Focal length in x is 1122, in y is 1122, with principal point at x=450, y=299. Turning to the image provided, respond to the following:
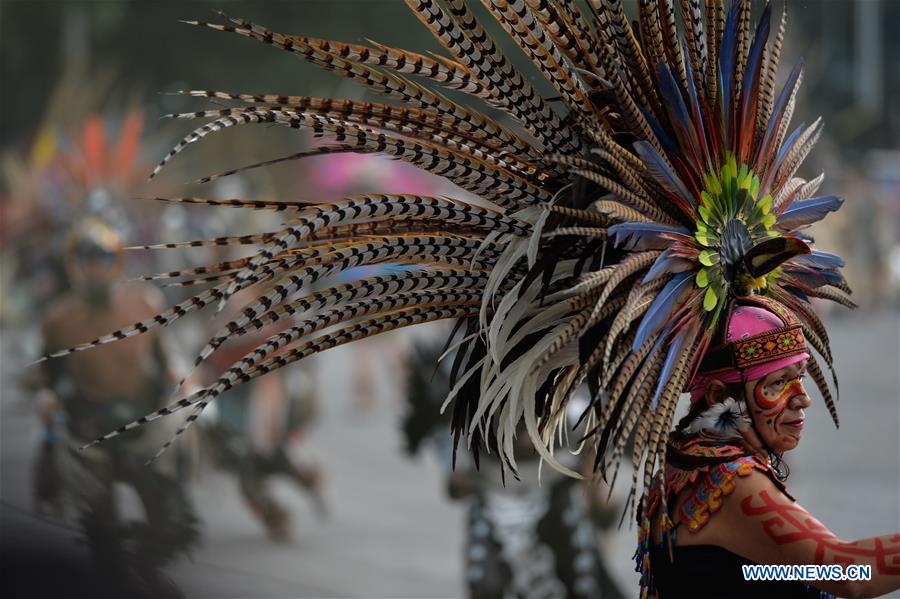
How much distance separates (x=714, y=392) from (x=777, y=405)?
0.35 ft

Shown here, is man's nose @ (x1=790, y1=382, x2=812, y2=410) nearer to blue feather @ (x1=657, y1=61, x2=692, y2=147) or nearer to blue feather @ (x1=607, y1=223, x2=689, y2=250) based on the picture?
blue feather @ (x1=607, y1=223, x2=689, y2=250)

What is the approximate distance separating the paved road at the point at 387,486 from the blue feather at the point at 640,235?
4.00 m

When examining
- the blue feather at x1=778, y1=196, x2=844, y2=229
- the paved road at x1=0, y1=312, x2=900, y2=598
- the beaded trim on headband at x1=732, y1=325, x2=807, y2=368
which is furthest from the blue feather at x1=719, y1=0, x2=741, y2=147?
the paved road at x1=0, y1=312, x2=900, y2=598

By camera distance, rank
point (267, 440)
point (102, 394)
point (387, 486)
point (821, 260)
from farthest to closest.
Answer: point (387, 486) → point (267, 440) → point (102, 394) → point (821, 260)

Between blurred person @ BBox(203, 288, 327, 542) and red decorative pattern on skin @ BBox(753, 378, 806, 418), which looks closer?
red decorative pattern on skin @ BBox(753, 378, 806, 418)

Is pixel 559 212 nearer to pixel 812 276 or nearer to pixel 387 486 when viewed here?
pixel 812 276

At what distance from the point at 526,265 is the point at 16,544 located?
8.62 ft

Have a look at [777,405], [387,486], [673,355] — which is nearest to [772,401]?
[777,405]

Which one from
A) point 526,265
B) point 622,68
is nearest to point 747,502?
point 526,265

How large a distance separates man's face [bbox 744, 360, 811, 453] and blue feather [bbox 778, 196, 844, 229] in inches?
13.0

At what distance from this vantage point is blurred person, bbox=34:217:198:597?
5.76m

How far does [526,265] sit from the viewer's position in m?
1.99

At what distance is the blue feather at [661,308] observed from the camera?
1.83 metres

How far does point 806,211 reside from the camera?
2127 mm
